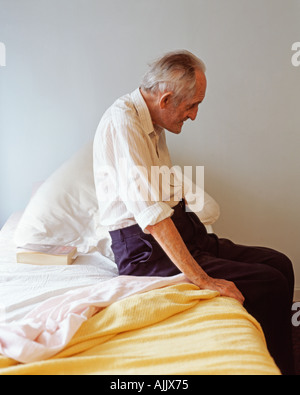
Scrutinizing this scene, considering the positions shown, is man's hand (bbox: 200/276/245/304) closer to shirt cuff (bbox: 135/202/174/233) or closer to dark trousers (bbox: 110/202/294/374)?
dark trousers (bbox: 110/202/294/374)

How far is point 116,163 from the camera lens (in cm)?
143

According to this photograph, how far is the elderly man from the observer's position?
137 centimetres

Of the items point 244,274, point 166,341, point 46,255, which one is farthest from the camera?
point 46,255

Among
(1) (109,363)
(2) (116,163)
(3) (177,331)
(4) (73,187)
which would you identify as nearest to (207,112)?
(4) (73,187)

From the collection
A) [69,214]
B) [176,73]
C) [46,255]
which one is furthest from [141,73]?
[46,255]

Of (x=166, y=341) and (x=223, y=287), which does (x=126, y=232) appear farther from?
(x=166, y=341)

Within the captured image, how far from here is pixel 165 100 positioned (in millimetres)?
1488

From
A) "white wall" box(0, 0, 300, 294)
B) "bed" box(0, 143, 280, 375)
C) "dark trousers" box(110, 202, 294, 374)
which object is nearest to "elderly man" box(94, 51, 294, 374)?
"dark trousers" box(110, 202, 294, 374)

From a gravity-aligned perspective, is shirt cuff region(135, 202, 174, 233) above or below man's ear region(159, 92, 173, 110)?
below

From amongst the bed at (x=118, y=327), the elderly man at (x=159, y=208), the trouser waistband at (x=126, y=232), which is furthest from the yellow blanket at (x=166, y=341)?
the trouser waistband at (x=126, y=232)

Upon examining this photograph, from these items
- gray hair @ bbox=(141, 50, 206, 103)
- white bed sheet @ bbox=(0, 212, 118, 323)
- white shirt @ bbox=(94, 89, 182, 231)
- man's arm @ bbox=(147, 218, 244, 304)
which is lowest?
white bed sheet @ bbox=(0, 212, 118, 323)

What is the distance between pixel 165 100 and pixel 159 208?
362 millimetres
